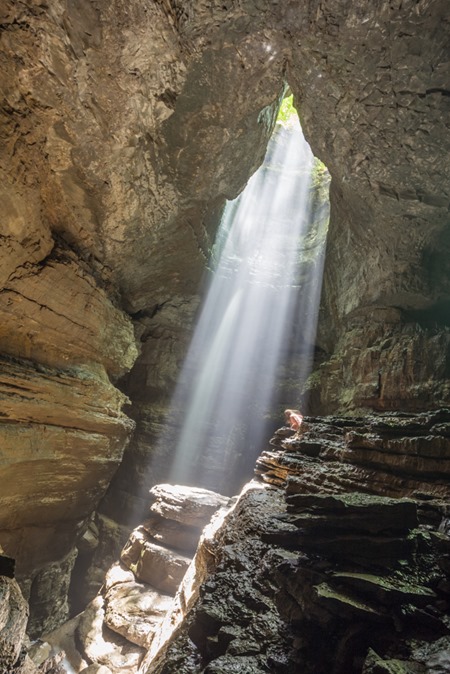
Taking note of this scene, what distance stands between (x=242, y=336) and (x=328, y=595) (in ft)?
48.1

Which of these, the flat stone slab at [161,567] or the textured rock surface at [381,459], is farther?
the flat stone slab at [161,567]

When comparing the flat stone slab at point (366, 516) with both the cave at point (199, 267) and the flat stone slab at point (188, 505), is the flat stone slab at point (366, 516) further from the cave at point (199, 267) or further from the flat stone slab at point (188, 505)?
the flat stone slab at point (188, 505)

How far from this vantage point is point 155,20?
5859mm

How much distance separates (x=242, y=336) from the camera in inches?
690

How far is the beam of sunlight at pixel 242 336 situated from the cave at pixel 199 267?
3512 millimetres

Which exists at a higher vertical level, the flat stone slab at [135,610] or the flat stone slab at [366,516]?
the flat stone slab at [366,516]

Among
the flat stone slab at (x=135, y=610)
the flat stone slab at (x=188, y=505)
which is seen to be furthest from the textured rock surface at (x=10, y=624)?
the flat stone slab at (x=188, y=505)

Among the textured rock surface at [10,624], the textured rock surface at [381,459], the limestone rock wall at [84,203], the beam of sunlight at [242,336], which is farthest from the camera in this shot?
the beam of sunlight at [242,336]

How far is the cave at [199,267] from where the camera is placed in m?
3.45

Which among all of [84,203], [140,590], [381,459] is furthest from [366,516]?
[140,590]

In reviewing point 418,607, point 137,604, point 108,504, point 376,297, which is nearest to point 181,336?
point 108,504

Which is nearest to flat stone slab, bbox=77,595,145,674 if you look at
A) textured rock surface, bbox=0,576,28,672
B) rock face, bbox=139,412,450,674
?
textured rock surface, bbox=0,576,28,672

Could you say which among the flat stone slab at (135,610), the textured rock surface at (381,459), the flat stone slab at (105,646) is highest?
the textured rock surface at (381,459)

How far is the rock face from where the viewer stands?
2.80 metres
